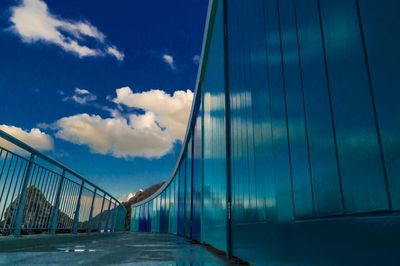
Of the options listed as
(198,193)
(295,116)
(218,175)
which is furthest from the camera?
(198,193)

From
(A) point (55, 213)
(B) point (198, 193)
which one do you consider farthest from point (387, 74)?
(B) point (198, 193)

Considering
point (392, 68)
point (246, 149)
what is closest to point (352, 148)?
point (392, 68)

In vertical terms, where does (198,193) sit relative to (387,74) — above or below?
above

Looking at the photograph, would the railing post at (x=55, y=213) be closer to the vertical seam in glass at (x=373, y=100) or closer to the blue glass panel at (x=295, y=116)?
the blue glass panel at (x=295, y=116)

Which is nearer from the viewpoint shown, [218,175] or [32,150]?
[218,175]

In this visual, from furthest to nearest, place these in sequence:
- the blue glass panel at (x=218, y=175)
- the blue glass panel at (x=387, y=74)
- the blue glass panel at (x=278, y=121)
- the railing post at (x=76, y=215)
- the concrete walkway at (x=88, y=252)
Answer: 1. the railing post at (x=76, y=215)
2. the blue glass panel at (x=218, y=175)
3. the concrete walkway at (x=88, y=252)
4. the blue glass panel at (x=278, y=121)
5. the blue glass panel at (x=387, y=74)

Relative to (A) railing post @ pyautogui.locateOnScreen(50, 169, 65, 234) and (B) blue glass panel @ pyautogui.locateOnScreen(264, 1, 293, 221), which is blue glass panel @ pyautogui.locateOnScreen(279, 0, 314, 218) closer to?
(B) blue glass panel @ pyautogui.locateOnScreen(264, 1, 293, 221)

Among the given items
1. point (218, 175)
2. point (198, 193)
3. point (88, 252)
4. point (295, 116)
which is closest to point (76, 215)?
point (198, 193)

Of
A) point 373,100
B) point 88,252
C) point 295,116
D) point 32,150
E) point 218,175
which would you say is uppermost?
point 32,150

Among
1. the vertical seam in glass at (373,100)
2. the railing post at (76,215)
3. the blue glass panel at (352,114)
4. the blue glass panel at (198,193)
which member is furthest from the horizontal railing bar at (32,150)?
the vertical seam in glass at (373,100)

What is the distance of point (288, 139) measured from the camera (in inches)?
80.0

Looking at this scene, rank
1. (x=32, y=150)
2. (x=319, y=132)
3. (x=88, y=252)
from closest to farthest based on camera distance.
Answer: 1. (x=319, y=132)
2. (x=88, y=252)
3. (x=32, y=150)

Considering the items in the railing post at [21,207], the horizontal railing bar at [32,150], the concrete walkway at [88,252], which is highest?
the horizontal railing bar at [32,150]

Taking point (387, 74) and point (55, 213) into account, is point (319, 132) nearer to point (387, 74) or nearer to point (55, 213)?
point (387, 74)
